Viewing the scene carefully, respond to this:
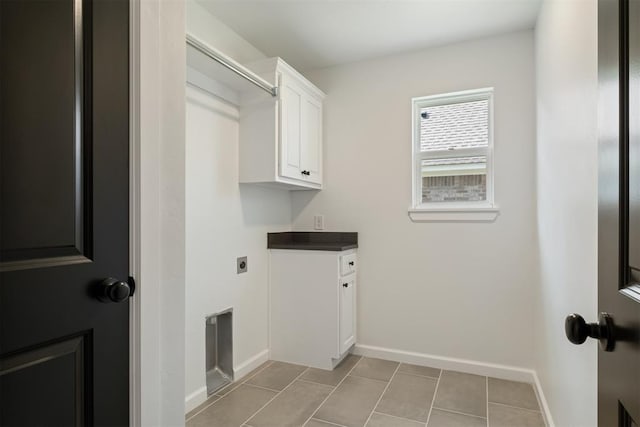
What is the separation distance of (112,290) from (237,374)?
1.95m

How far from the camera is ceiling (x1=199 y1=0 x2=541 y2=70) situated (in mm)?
2324

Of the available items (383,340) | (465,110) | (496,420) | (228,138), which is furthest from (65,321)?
(465,110)

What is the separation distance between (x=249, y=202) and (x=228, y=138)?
52cm

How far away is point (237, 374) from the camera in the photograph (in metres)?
2.61

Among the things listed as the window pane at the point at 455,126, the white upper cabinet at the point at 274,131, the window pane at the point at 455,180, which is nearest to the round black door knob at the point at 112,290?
the white upper cabinet at the point at 274,131

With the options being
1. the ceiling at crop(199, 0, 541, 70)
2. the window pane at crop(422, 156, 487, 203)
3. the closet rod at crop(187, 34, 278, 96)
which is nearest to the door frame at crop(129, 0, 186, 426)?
the closet rod at crop(187, 34, 278, 96)

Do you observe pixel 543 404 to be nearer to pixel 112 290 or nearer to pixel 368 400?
pixel 368 400

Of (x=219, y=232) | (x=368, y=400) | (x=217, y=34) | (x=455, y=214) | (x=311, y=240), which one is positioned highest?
(x=217, y=34)

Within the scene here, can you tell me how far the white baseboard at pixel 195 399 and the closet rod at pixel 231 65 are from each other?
2.03m

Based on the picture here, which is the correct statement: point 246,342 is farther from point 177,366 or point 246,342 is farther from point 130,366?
point 130,366

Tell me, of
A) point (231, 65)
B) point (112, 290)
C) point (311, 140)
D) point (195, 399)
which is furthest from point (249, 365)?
point (231, 65)

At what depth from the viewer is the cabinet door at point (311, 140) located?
2.96 meters

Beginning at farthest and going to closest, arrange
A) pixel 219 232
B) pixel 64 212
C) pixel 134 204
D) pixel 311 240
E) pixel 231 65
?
pixel 311 240, pixel 219 232, pixel 231 65, pixel 134 204, pixel 64 212

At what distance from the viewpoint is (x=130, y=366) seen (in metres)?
1.02
